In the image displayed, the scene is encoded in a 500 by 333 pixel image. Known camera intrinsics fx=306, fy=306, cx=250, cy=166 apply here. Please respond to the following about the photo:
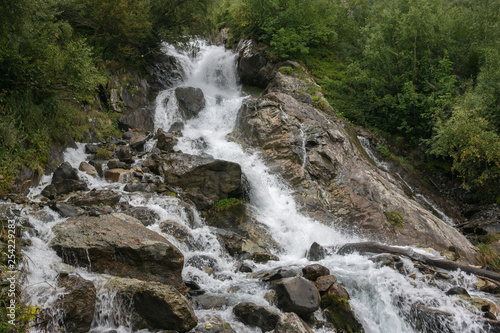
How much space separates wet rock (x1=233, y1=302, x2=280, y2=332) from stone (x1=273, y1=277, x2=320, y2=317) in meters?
0.49

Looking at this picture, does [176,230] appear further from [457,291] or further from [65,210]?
[457,291]

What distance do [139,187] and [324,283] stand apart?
7.45 metres

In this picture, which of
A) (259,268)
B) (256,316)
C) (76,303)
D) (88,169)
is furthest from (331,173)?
(76,303)

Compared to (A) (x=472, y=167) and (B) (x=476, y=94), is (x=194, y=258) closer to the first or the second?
(A) (x=472, y=167)

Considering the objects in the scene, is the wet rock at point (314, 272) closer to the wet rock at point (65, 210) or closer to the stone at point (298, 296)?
the stone at point (298, 296)

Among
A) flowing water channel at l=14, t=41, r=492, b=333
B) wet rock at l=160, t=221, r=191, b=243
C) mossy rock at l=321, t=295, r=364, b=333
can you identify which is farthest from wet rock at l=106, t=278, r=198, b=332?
wet rock at l=160, t=221, r=191, b=243

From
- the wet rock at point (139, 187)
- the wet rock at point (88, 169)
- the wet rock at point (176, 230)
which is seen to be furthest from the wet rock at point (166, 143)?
the wet rock at point (176, 230)

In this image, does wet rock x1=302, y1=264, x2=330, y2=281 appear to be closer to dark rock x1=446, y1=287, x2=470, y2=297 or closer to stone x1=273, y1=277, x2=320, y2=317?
stone x1=273, y1=277, x2=320, y2=317

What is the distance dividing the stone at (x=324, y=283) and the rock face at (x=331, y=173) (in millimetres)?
5626

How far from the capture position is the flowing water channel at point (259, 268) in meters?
5.75

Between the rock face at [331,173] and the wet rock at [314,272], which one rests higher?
the rock face at [331,173]

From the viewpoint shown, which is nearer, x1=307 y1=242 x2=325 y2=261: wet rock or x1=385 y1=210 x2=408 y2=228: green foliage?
x1=307 y1=242 x2=325 y2=261: wet rock

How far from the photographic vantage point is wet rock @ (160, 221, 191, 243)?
30.2ft

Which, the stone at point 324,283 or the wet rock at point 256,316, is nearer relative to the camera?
the wet rock at point 256,316
